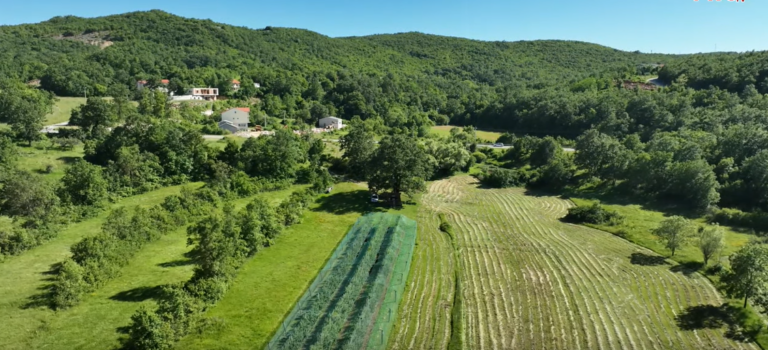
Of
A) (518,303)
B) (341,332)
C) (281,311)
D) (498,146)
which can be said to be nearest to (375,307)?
(341,332)

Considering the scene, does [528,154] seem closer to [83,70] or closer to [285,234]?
[285,234]

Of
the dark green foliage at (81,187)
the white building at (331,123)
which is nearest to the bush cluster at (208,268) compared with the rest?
the dark green foliage at (81,187)

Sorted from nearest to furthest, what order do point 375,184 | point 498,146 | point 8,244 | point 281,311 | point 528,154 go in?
point 281,311 → point 8,244 → point 375,184 → point 528,154 → point 498,146

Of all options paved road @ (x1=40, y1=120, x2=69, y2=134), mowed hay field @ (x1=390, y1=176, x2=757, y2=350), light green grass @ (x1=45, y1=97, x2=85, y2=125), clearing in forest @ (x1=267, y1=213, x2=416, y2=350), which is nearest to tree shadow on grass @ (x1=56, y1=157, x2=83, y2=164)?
paved road @ (x1=40, y1=120, x2=69, y2=134)

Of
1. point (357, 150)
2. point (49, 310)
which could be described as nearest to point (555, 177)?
point (357, 150)

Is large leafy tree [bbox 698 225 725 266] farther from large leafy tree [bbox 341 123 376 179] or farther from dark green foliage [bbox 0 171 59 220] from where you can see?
dark green foliage [bbox 0 171 59 220]

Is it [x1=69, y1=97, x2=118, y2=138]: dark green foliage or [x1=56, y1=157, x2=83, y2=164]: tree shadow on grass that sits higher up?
[x1=69, y1=97, x2=118, y2=138]: dark green foliage
